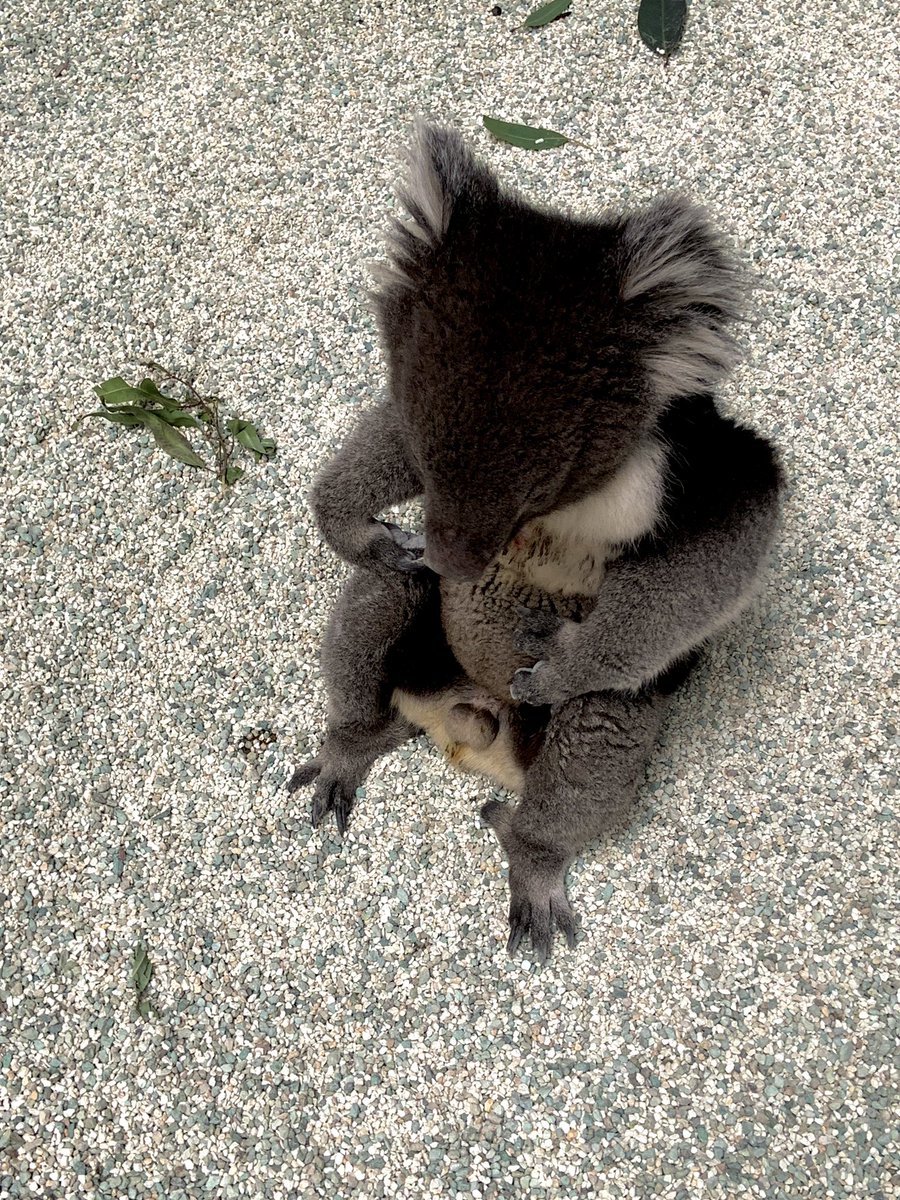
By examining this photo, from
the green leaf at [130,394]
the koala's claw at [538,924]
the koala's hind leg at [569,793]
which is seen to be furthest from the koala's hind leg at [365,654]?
the green leaf at [130,394]

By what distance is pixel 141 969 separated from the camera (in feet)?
11.0

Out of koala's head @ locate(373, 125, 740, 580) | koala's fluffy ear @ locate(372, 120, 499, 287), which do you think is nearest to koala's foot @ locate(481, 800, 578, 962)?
koala's head @ locate(373, 125, 740, 580)

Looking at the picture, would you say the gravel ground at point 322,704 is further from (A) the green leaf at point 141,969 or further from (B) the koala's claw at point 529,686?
(B) the koala's claw at point 529,686

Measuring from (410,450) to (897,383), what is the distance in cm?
263

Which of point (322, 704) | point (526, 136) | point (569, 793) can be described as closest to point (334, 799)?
point (322, 704)

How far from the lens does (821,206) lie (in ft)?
15.5

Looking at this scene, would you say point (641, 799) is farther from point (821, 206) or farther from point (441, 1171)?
point (821, 206)

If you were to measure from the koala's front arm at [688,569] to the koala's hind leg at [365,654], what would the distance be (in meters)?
0.58

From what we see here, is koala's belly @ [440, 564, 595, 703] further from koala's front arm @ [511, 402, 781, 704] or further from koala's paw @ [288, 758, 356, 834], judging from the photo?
koala's paw @ [288, 758, 356, 834]

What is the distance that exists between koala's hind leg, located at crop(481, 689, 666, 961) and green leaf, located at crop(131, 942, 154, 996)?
1.12m

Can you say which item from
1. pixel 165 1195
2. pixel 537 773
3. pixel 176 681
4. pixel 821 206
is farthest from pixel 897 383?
pixel 165 1195

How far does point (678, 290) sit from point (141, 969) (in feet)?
8.24

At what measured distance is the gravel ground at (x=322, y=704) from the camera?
313cm

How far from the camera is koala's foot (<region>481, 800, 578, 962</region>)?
337 centimetres
